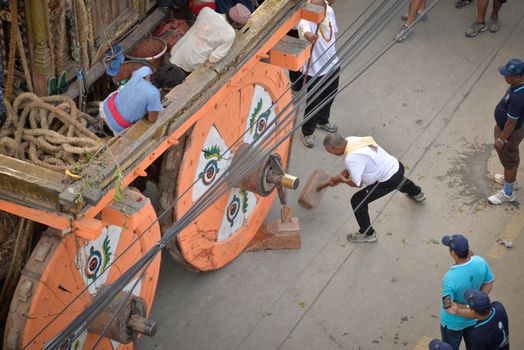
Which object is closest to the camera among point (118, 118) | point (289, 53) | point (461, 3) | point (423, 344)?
point (118, 118)

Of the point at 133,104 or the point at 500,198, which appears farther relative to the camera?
the point at 500,198

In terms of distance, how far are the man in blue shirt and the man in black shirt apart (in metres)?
2.71

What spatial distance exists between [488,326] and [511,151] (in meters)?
2.68

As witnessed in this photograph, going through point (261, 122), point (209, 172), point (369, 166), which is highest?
point (209, 172)

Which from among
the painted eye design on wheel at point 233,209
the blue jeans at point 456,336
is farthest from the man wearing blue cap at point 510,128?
the painted eye design on wheel at point 233,209

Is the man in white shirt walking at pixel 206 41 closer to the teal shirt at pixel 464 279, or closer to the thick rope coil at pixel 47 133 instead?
the thick rope coil at pixel 47 133

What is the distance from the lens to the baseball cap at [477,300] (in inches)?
289

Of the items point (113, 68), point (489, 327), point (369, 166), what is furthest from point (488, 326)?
point (113, 68)

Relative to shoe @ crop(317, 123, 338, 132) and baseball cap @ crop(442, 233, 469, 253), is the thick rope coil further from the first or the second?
shoe @ crop(317, 123, 338, 132)

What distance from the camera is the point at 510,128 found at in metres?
9.45

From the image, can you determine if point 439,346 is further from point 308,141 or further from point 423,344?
point 308,141

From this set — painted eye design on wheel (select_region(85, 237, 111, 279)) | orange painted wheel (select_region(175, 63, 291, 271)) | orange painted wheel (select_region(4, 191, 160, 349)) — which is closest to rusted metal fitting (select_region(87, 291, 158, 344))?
orange painted wheel (select_region(4, 191, 160, 349))

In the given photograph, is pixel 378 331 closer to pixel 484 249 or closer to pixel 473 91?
pixel 484 249

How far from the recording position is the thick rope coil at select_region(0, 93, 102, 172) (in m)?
6.75
